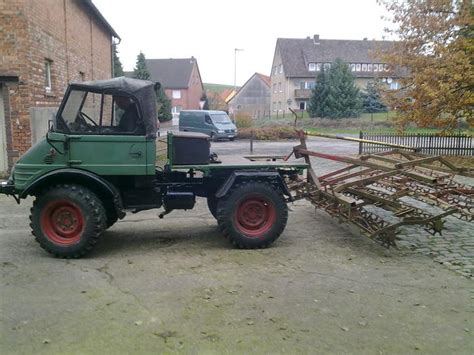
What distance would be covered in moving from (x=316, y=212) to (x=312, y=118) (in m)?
37.2

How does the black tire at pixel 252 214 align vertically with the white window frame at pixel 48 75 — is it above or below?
below

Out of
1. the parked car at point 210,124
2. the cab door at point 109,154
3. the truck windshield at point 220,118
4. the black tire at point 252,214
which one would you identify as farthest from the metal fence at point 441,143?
the cab door at point 109,154

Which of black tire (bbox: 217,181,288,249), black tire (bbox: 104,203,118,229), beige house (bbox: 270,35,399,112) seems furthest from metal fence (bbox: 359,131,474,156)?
beige house (bbox: 270,35,399,112)

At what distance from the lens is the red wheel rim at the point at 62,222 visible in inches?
225

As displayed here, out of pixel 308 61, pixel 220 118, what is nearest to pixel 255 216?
pixel 220 118

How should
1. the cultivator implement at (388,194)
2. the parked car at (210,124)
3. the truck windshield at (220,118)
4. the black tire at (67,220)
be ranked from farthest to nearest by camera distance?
1. the truck windshield at (220,118)
2. the parked car at (210,124)
3. the cultivator implement at (388,194)
4. the black tire at (67,220)

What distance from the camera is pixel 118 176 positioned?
6000 mm

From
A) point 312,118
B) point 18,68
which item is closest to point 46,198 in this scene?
point 18,68

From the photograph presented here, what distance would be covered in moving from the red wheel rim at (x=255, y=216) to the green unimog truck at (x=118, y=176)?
14mm

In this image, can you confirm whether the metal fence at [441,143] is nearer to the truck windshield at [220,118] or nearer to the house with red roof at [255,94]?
the truck windshield at [220,118]

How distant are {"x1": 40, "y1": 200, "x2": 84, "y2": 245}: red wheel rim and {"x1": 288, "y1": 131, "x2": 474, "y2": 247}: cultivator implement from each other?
3.06 metres

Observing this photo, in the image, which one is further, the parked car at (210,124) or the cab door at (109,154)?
the parked car at (210,124)

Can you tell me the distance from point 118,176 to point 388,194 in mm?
3956

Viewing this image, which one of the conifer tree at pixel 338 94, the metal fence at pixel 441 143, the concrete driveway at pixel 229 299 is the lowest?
the concrete driveway at pixel 229 299
